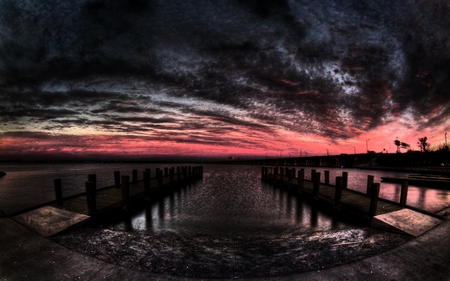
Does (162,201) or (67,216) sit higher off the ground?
(67,216)

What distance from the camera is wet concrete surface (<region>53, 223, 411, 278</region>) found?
6379mm

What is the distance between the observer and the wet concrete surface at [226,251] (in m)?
6.38

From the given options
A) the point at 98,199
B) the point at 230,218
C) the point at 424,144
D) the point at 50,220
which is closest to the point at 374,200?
the point at 230,218

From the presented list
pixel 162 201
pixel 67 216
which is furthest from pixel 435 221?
pixel 162 201

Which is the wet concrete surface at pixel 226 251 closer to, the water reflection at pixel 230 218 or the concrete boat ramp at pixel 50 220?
the concrete boat ramp at pixel 50 220

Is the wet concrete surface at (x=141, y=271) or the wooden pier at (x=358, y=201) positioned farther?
the wooden pier at (x=358, y=201)

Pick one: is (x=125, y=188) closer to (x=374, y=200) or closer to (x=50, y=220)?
(x=50, y=220)

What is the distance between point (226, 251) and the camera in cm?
800

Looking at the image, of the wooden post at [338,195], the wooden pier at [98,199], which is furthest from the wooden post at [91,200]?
the wooden post at [338,195]

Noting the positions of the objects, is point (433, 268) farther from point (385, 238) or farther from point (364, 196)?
point (364, 196)

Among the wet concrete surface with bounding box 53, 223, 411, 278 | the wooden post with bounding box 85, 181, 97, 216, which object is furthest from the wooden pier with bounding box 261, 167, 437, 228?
the wooden post with bounding box 85, 181, 97, 216

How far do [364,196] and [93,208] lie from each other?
54.3 ft

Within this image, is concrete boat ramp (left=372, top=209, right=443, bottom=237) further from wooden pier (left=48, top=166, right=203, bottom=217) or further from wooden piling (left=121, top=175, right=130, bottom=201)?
wooden piling (left=121, top=175, right=130, bottom=201)

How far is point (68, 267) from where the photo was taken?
594cm
